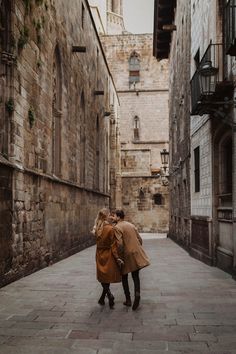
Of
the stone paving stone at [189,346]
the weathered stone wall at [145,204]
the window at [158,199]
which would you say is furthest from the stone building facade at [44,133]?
the window at [158,199]

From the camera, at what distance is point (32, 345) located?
16.4 feet

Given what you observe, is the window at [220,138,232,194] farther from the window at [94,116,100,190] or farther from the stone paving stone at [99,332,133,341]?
the window at [94,116,100,190]

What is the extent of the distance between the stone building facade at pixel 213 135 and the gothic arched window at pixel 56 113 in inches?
165

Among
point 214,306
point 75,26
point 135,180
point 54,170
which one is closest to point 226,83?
point 214,306

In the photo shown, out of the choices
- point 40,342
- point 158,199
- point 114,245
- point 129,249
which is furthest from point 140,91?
point 40,342

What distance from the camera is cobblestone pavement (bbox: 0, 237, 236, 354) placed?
4977mm

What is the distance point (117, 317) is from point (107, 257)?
938 mm

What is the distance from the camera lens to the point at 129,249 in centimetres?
685

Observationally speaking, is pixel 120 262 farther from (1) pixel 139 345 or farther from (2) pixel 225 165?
(2) pixel 225 165

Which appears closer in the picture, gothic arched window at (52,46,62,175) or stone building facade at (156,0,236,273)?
stone building facade at (156,0,236,273)

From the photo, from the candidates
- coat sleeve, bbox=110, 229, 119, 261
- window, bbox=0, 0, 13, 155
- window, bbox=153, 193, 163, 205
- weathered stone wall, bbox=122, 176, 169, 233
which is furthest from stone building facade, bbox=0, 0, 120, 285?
window, bbox=153, 193, 163, 205

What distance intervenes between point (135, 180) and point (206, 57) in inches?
958

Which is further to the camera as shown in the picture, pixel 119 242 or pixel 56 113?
pixel 56 113

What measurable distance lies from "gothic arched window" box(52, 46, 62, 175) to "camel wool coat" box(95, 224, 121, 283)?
7450mm
